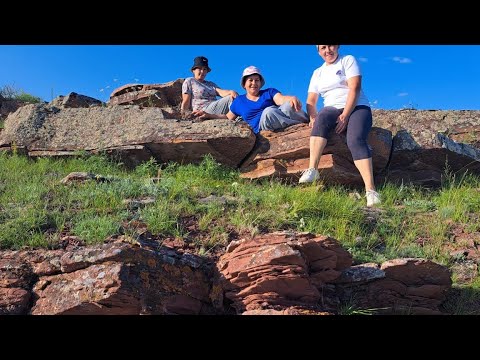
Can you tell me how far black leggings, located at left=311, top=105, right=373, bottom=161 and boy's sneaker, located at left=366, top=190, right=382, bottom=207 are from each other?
1.75 ft

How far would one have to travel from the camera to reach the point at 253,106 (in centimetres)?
951

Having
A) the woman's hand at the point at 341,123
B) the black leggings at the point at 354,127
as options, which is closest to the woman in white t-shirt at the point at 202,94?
the black leggings at the point at 354,127

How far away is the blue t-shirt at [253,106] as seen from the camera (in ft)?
30.7

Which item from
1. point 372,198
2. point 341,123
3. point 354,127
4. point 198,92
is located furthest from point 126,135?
point 372,198

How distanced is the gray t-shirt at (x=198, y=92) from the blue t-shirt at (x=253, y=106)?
34.7 inches

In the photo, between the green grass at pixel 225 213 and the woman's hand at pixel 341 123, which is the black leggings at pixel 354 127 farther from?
the green grass at pixel 225 213

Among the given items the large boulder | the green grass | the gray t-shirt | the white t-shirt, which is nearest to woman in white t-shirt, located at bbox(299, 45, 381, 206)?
the white t-shirt

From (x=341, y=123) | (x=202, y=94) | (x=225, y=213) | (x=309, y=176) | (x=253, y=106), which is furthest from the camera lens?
(x=202, y=94)

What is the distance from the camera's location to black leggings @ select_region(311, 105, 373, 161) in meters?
8.06

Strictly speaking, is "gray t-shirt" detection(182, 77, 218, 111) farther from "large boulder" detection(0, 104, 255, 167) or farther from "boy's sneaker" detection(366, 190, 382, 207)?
"boy's sneaker" detection(366, 190, 382, 207)

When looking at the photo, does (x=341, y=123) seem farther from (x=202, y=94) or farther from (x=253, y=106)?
(x=202, y=94)

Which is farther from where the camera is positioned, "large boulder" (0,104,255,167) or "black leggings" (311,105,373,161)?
"large boulder" (0,104,255,167)

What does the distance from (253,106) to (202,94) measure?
4.38 ft
